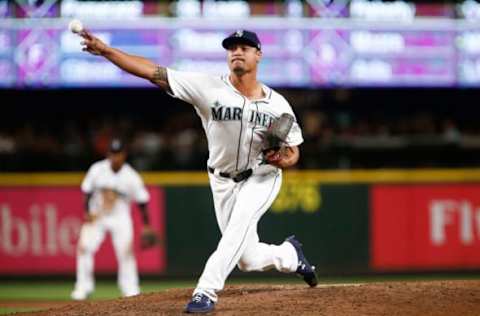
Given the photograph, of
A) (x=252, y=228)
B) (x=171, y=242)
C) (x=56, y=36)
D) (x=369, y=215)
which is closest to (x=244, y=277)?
(x=171, y=242)

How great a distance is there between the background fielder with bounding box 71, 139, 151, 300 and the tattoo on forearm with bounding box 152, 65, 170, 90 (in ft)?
14.5

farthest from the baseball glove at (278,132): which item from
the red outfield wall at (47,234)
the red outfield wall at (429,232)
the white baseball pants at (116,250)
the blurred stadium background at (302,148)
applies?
the red outfield wall at (429,232)

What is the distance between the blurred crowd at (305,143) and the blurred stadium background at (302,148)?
0.02 m

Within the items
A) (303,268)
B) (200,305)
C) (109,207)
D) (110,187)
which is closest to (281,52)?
(110,187)

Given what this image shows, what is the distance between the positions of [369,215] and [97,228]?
340cm

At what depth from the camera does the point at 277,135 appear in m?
5.07

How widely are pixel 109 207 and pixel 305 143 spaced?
10.0 feet

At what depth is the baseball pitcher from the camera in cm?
506

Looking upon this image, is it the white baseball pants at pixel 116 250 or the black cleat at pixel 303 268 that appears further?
the white baseball pants at pixel 116 250

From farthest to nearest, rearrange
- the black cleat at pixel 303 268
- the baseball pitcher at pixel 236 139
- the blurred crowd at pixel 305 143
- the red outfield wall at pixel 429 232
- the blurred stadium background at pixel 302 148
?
the blurred crowd at pixel 305 143 → the red outfield wall at pixel 429 232 → the blurred stadium background at pixel 302 148 → the black cleat at pixel 303 268 → the baseball pitcher at pixel 236 139

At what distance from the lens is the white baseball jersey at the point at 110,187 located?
9500 mm

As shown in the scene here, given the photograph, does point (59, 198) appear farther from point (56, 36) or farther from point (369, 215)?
point (369, 215)

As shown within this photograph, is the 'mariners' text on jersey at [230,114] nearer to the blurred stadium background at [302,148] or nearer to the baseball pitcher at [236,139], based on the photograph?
the baseball pitcher at [236,139]

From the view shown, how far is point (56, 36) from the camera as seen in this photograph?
11.2 m
